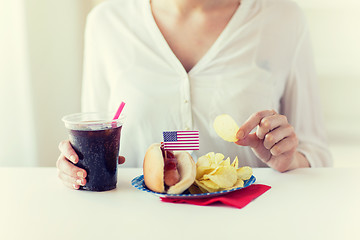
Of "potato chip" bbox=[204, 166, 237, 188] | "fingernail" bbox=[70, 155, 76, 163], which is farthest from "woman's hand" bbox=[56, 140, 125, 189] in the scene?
"potato chip" bbox=[204, 166, 237, 188]

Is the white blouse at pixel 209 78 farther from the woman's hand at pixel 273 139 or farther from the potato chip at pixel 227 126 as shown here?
the potato chip at pixel 227 126

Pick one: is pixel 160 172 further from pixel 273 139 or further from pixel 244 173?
pixel 273 139

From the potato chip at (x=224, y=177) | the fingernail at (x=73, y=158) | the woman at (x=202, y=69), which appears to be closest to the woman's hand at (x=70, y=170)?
the fingernail at (x=73, y=158)

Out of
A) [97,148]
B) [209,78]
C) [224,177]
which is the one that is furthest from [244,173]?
[209,78]

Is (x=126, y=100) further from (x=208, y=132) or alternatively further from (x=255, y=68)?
(x=255, y=68)

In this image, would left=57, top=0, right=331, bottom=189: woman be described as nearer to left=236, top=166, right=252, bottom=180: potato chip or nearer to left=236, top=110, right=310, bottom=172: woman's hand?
left=236, top=110, right=310, bottom=172: woman's hand

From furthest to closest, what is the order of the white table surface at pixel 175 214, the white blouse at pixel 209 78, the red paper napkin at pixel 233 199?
the white blouse at pixel 209 78 < the red paper napkin at pixel 233 199 < the white table surface at pixel 175 214
